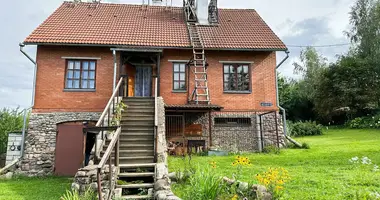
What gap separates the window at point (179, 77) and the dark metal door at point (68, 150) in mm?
4696

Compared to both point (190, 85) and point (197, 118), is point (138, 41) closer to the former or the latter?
point (190, 85)

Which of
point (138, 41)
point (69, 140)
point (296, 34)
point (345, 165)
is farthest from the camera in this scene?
point (296, 34)

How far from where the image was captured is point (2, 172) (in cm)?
1069

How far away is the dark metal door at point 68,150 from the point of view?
461 inches

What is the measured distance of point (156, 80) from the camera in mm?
11578

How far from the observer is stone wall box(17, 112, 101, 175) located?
1140cm

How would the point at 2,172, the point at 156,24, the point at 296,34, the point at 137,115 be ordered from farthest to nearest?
the point at 296,34 → the point at 156,24 → the point at 2,172 → the point at 137,115

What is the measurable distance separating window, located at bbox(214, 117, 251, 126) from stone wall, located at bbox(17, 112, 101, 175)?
5.61m

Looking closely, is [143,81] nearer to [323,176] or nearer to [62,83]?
[62,83]

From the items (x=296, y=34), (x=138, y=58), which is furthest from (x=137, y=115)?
(x=296, y=34)

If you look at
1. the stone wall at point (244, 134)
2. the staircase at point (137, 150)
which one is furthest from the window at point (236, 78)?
the staircase at point (137, 150)

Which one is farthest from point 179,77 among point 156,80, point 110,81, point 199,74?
point 110,81

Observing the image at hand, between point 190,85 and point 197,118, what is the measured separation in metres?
1.62

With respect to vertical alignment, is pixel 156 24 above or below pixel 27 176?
above
